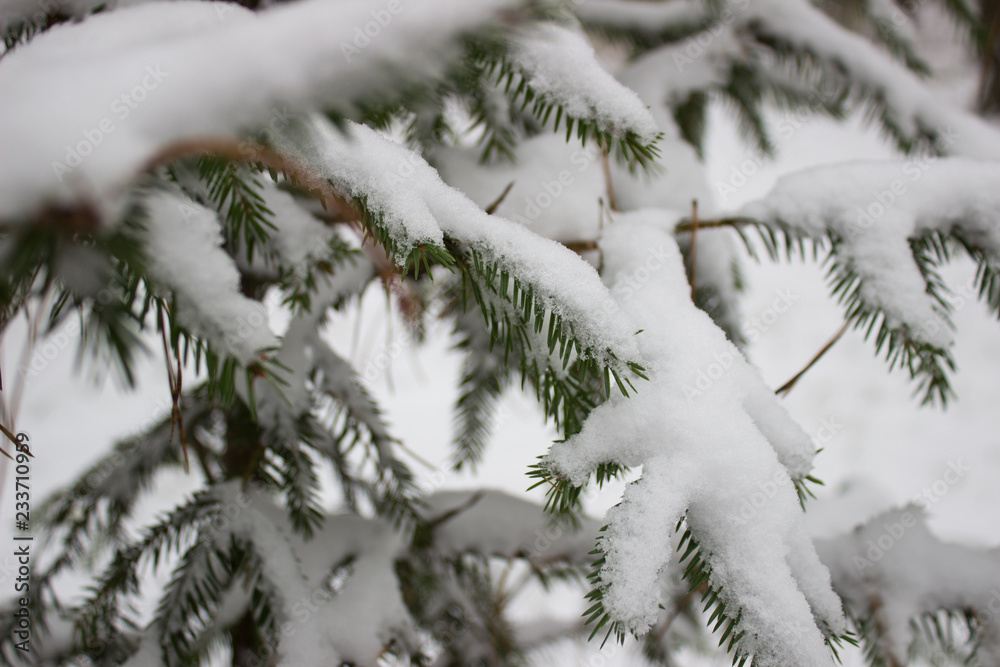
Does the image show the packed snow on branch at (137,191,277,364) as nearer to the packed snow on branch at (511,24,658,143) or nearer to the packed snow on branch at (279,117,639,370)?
the packed snow on branch at (279,117,639,370)

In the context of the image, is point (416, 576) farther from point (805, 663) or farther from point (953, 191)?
point (953, 191)

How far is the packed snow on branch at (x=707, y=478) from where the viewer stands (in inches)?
16.1

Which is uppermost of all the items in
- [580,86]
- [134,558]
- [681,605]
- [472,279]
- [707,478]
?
[580,86]

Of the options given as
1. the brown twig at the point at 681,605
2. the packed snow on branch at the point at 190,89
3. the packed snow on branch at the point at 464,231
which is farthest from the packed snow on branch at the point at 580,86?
the brown twig at the point at 681,605

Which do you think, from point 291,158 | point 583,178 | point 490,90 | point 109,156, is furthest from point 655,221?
point 109,156

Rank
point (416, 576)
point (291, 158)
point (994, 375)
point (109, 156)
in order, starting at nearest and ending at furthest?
point (109, 156)
point (291, 158)
point (416, 576)
point (994, 375)

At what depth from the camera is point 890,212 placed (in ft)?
2.10

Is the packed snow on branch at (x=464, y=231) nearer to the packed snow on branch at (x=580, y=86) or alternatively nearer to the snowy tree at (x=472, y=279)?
the snowy tree at (x=472, y=279)

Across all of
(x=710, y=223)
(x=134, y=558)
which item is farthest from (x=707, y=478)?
(x=134, y=558)

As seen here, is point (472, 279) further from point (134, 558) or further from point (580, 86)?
point (134, 558)

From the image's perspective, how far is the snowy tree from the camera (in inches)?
10.1

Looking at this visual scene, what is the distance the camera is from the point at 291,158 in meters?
0.34

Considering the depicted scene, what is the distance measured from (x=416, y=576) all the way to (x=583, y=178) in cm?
74

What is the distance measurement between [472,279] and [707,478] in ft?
0.88
